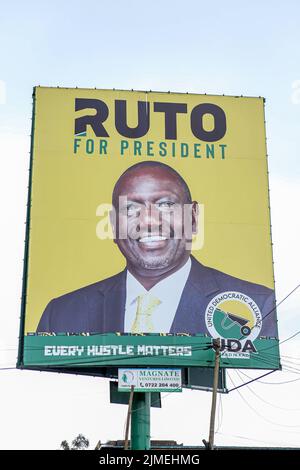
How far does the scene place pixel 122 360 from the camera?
28.6 meters

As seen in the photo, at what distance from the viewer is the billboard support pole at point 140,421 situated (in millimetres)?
29453

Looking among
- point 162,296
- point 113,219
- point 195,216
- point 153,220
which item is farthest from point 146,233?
point 162,296

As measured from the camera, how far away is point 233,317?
2967cm

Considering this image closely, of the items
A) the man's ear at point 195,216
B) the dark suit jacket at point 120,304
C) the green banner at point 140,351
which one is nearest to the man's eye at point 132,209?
the man's ear at point 195,216

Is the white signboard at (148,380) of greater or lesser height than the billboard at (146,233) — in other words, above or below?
below

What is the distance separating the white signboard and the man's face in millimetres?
3643

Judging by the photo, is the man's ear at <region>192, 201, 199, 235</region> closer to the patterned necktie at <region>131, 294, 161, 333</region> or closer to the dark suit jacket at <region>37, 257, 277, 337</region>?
the dark suit jacket at <region>37, 257, 277, 337</region>

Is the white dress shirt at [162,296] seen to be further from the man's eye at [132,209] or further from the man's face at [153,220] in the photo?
the man's eye at [132,209]

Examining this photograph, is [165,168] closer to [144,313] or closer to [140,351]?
[144,313]

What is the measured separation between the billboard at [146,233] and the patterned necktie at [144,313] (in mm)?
37

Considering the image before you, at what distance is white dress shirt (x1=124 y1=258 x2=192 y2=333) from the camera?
2923 cm
